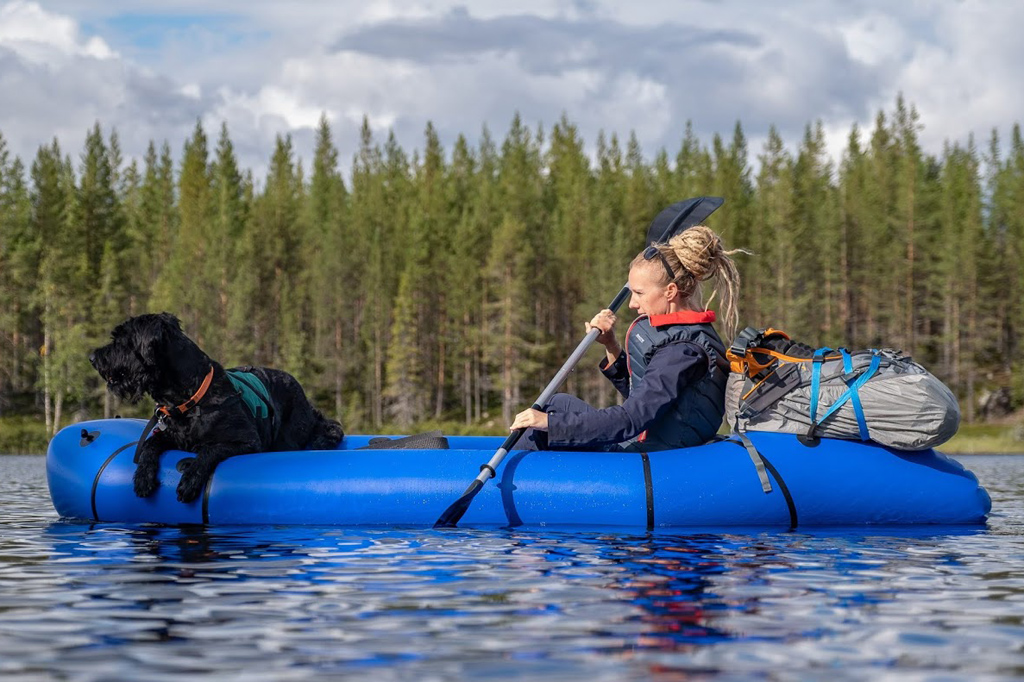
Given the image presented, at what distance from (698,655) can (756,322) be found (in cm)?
5743

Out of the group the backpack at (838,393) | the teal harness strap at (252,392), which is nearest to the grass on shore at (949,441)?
the backpack at (838,393)

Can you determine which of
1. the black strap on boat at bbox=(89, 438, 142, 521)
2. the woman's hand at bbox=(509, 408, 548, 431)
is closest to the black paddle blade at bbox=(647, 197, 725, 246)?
the woman's hand at bbox=(509, 408, 548, 431)

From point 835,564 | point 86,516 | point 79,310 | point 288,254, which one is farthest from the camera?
point 288,254

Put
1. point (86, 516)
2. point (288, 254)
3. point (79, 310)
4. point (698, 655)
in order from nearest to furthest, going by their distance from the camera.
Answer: point (698, 655) → point (86, 516) → point (79, 310) → point (288, 254)

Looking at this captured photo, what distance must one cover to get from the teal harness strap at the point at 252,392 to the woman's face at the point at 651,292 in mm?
2931

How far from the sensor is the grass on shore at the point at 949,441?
113 feet

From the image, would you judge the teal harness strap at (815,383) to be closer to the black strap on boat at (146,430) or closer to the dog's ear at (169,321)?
the dog's ear at (169,321)

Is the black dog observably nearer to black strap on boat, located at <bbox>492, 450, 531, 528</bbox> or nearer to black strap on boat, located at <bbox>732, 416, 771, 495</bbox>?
black strap on boat, located at <bbox>492, 450, 531, 528</bbox>

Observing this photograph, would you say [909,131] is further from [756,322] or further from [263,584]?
[263,584]

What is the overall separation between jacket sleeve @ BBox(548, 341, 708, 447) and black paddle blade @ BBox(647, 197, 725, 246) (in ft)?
4.75

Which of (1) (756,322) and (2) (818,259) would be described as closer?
(1) (756,322)

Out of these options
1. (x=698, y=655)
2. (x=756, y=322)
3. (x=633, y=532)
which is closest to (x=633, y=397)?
(x=633, y=532)

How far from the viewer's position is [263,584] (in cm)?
541

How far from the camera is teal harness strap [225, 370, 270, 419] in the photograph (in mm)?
8523
